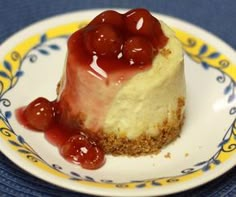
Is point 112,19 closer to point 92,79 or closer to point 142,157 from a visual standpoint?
point 92,79

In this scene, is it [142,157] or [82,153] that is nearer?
[82,153]

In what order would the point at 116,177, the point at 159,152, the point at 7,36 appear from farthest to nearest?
the point at 7,36, the point at 159,152, the point at 116,177

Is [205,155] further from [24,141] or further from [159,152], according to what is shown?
[24,141]

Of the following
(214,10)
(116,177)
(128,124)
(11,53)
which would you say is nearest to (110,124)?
(128,124)

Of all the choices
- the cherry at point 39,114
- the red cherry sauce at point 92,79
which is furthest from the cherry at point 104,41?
the cherry at point 39,114

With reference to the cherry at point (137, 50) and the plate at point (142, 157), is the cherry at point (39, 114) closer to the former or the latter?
the plate at point (142, 157)

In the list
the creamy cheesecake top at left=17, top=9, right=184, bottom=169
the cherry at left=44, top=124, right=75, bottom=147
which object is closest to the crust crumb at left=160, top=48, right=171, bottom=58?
the creamy cheesecake top at left=17, top=9, right=184, bottom=169

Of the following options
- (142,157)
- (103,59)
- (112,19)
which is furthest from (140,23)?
(142,157)
